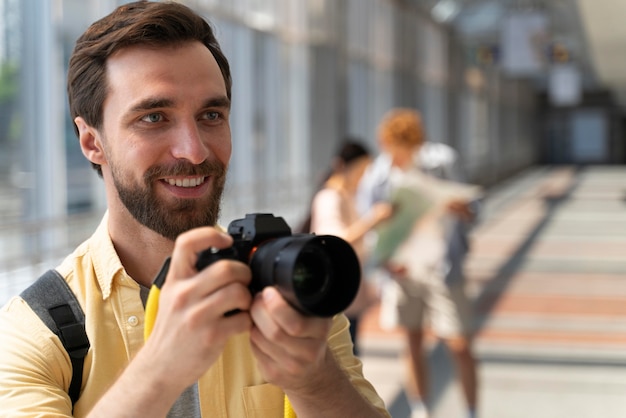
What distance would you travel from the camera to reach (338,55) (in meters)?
13.7

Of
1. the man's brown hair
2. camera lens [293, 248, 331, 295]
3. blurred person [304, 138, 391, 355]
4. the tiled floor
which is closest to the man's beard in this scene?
the man's brown hair

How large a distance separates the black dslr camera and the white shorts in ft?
14.0

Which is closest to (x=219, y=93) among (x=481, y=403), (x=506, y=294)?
(x=481, y=403)

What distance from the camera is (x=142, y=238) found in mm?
1357

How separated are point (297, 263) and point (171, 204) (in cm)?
29

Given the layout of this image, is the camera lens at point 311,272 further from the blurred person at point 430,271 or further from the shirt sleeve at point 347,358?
the blurred person at point 430,271

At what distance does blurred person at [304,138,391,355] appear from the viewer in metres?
5.00

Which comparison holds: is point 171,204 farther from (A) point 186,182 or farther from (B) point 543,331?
(B) point 543,331

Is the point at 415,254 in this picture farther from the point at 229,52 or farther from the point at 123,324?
the point at 229,52

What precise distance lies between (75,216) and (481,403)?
3.43 m

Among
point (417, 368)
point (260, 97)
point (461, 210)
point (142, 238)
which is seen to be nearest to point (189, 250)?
point (142, 238)

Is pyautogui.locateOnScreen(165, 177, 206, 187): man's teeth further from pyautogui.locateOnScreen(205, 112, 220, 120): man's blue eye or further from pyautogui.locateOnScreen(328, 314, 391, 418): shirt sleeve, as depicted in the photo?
pyautogui.locateOnScreen(328, 314, 391, 418): shirt sleeve

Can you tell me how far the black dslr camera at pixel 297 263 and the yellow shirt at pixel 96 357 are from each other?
0.25m

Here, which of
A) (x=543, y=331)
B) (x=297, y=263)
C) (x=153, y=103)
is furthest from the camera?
(x=543, y=331)
